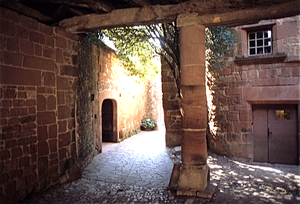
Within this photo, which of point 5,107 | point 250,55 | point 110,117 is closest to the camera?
point 5,107

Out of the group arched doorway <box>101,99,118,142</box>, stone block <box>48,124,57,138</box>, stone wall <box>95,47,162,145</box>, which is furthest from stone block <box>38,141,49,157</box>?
arched doorway <box>101,99,118,142</box>

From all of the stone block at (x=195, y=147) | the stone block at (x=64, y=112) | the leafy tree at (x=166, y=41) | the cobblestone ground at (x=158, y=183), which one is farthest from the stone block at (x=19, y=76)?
the leafy tree at (x=166, y=41)

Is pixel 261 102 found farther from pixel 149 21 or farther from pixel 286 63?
pixel 149 21

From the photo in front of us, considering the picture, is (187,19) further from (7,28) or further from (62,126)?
(62,126)

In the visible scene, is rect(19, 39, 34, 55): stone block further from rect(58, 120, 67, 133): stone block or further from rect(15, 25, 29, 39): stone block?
rect(58, 120, 67, 133): stone block

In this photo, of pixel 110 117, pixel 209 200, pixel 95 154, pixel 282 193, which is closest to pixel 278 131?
pixel 282 193

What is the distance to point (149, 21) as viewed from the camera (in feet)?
13.5

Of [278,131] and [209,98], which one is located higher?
[209,98]

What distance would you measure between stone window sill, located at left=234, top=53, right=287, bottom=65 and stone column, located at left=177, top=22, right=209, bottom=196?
9.54 feet

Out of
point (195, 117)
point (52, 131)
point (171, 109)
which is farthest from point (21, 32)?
point (171, 109)

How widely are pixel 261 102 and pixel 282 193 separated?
2.97m

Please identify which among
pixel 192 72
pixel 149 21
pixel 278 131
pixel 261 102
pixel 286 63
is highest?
pixel 149 21

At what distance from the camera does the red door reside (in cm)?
629

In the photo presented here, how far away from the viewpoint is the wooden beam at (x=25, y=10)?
12.0ft
